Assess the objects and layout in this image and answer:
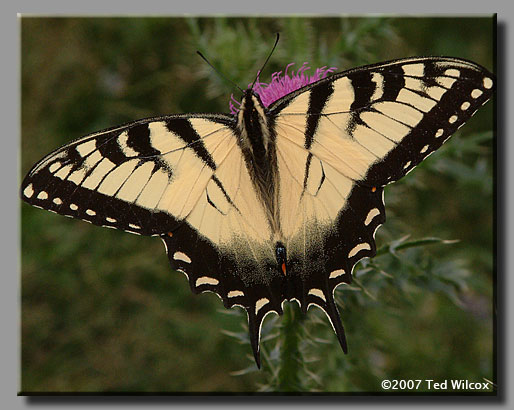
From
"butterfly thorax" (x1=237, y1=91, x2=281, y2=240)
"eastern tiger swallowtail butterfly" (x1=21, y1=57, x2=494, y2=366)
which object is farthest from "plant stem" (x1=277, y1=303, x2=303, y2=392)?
"butterfly thorax" (x1=237, y1=91, x2=281, y2=240)

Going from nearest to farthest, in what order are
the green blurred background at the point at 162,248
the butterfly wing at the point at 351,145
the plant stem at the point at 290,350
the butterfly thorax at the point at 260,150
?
the butterfly wing at the point at 351,145 → the butterfly thorax at the point at 260,150 → the plant stem at the point at 290,350 → the green blurred background at the point at 162,248

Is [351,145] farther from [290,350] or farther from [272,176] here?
[290,350]

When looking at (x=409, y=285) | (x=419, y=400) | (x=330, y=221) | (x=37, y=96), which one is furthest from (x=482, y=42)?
(x=37, y=96)

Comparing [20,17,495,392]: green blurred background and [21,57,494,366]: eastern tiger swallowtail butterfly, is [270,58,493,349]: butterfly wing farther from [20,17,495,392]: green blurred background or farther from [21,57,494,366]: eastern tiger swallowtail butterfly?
[20,17,495,392]: green blurred background

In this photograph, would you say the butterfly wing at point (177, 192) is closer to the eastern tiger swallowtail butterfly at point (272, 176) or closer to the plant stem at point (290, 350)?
the eastern tiger swallowtail butterfly at point (272, 176)

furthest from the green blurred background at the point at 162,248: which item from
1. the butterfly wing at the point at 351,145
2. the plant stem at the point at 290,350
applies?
the butterfly wing at the point at 351,145

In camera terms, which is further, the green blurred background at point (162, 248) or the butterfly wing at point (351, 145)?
the green blurred background at point (162, 248)

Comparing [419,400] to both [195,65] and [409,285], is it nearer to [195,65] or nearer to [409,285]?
[409,285]
